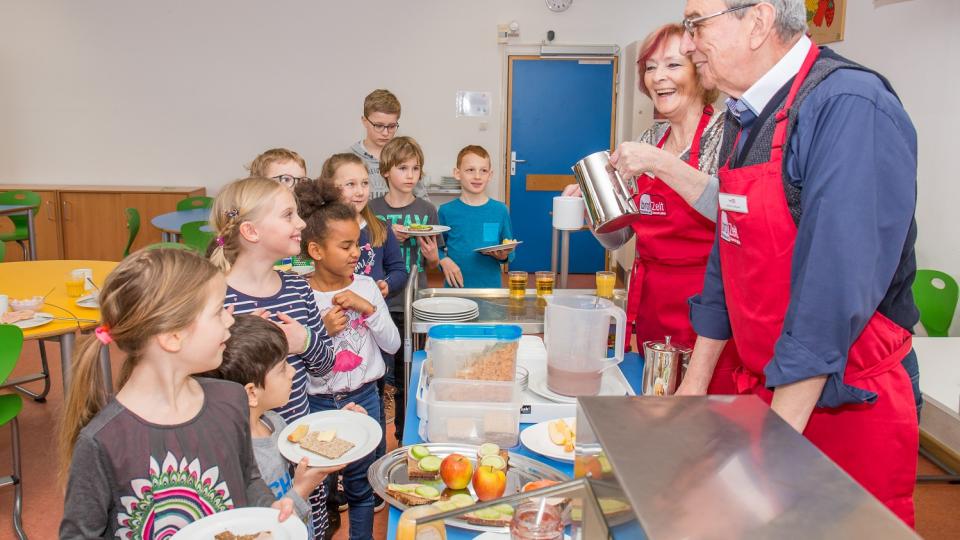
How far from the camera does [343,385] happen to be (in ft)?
7.25

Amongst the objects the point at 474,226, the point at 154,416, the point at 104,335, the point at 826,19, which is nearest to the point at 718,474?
the point at 154,416

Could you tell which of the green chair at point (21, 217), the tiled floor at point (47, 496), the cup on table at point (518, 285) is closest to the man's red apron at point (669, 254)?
the cup on table at point (518, 285)

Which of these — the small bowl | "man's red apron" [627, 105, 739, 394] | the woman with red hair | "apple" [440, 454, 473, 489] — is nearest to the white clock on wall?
the woman with red hair

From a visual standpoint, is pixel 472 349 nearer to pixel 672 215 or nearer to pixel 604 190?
pixel 604 190

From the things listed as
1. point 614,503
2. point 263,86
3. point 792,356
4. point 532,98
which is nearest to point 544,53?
point 532,98

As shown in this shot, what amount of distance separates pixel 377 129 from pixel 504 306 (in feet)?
5.58

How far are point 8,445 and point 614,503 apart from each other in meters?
3.73

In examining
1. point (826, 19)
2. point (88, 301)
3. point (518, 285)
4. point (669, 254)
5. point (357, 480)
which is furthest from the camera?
point (826, 19)

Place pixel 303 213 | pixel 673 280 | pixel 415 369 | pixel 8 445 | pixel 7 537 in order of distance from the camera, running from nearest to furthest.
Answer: pixel 415 369 → pixel 673 280 → pixel 303 213 → pixel 7 537 → pixel 8 445

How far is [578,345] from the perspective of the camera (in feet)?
5.44

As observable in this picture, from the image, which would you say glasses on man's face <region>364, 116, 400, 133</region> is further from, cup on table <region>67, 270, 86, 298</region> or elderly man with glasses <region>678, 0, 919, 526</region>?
elderly man with glasses <region>678, 0, 919, 526</region>

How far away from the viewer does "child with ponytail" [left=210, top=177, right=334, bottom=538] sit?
1966mm

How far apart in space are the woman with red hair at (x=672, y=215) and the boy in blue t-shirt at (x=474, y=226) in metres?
1.48

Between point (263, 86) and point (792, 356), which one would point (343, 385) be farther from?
point (263, 86)
